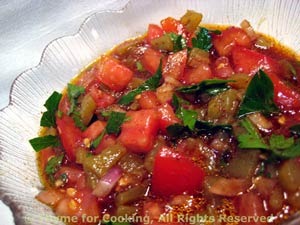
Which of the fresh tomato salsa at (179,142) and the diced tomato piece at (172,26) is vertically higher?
the diced tomato piece at (172,26)

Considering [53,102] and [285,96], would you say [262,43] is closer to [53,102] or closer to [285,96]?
[285,96]

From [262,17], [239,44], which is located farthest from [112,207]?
[262,17]

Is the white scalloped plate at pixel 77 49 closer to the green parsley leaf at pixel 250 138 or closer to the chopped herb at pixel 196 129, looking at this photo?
the chopped herb at pixel 196 129

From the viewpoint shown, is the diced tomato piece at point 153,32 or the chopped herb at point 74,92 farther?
the diced tomato piece at point 153,32

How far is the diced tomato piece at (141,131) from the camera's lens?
11.2 feet

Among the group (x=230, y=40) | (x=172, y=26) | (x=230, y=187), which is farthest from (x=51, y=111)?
(x=230, y=40)

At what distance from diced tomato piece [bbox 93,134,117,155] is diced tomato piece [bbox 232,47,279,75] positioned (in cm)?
146

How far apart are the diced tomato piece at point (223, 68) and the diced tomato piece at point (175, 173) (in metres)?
1.13

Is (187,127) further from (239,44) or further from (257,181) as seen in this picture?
(239,44)

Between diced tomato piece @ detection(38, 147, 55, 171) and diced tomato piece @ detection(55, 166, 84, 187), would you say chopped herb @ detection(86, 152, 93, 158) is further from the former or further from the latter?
diced tomato piece @ detection(38, 147, 55, 171)

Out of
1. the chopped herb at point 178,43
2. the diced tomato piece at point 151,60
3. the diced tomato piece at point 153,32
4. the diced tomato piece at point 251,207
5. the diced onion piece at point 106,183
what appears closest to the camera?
the diced tomato piece at point 251,207

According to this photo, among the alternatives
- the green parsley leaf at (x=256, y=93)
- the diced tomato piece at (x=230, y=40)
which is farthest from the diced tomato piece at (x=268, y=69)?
the green parsley leaf at (x=256, y=93)

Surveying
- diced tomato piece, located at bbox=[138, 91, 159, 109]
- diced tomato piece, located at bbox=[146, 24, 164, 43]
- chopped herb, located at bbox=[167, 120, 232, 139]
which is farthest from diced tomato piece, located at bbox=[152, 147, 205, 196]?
diced tomato piece, located at bbox=[146, 24, 164, 43]

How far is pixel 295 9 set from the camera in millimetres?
4656
